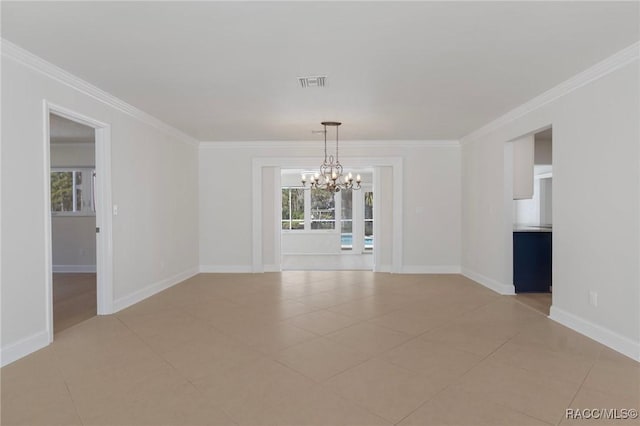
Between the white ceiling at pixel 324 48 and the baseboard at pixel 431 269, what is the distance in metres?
3.15

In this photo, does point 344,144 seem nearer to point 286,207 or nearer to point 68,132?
point 286,207

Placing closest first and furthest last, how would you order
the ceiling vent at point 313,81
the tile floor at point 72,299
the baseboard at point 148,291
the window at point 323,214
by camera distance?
the ceiling vent at point 313,81 < the tile floor at point 72,299 < the baseboard at point 148,291 < the window at point 323,214

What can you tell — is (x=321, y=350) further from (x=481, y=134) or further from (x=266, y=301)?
(x=481, y=134)

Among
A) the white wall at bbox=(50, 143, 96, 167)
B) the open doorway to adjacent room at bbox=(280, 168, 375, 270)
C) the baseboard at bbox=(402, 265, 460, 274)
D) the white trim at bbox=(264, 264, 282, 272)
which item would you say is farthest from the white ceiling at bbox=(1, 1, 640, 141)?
the open doorway to adjacent room at bbox=(280, 168, 375, 270)

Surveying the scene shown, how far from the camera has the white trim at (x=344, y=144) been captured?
6488mm

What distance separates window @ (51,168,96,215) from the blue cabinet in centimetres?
751

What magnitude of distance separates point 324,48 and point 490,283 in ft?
14.1

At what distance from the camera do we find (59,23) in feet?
7.77

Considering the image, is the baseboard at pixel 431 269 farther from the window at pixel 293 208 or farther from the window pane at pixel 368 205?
the window at pixel 293 208

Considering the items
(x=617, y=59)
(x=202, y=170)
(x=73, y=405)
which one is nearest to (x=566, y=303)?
(x=617, y=59)

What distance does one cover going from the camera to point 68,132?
19.4ft

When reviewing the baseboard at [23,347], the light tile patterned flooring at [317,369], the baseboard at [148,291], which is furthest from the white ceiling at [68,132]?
the baseboard at [23,347]

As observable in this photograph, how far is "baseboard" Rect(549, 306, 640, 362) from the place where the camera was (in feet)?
9.23

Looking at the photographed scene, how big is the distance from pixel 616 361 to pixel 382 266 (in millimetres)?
4275
